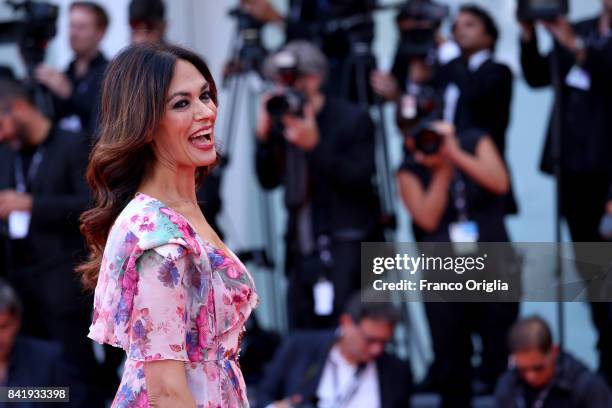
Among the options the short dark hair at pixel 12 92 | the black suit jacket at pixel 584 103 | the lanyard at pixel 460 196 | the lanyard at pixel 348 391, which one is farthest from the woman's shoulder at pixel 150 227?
the black suit jacket at pixel 584 103

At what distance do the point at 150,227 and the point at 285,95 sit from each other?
290 centimetres

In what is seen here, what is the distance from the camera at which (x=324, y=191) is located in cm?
519

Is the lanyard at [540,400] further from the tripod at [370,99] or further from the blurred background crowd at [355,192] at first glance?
A: the tripod at [370,99]

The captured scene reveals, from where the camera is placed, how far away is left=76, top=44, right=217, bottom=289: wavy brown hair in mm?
2213

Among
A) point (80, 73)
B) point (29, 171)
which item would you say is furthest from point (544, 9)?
point (29, 171)

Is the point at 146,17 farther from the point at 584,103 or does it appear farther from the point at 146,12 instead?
the point at 584,103

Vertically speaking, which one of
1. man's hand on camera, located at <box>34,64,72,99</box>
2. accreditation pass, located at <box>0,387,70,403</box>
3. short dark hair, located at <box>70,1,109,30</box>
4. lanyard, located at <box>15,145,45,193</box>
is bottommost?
accreditation pass, located at <box>0,387,70,403</box>

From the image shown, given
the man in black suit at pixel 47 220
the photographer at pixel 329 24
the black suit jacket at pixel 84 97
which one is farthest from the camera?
the photographer at pixel 329 24

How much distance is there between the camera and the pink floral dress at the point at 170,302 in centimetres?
211

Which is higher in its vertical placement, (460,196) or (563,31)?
(563,31)

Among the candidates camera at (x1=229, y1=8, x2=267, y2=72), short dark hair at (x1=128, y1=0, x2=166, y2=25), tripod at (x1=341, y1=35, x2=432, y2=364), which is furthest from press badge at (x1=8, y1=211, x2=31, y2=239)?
tripod at (x1=341, y1=35, x2=432, y2=364)

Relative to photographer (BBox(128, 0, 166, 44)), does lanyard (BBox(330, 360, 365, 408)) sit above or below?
below

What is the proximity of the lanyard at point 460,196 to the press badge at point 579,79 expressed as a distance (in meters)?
0.67

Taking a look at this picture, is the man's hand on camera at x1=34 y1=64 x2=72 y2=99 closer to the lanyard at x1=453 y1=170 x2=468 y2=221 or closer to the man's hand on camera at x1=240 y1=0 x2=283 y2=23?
the man's hand on camera at x1=240 y1=0 x2=283 y2=23
